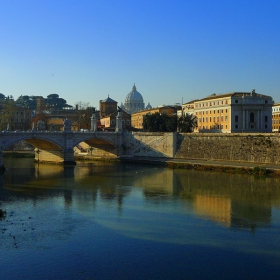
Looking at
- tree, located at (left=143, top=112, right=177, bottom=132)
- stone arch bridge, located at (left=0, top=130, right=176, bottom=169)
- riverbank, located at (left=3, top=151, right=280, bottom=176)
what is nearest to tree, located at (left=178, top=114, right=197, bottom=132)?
tree, located at (left=143, top=112, right=177, bottom=132)

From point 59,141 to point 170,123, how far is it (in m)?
13.2

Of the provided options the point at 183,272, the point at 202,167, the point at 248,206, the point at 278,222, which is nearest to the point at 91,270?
the point at 183,272

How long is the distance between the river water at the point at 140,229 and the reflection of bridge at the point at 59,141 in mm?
6437

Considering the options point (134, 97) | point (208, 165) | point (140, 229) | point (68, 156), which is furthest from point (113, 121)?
point (140, 229)

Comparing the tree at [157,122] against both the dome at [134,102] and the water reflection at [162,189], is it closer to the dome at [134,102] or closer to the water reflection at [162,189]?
the water reflection at [162,189]

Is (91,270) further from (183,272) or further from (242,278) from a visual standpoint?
(242,278)

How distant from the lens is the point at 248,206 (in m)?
18.0

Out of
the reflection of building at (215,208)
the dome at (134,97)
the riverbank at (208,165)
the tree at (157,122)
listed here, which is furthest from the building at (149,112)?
the reflection of building at (215,208)

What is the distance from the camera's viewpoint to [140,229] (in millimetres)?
14719

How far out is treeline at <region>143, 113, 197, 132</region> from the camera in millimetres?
43406

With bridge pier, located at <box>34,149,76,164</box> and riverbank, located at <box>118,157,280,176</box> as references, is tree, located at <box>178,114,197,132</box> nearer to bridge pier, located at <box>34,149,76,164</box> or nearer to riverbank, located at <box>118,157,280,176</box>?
riverbank, located at <box>118,157,280,176</box>

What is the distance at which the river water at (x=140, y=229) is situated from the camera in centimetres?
1133

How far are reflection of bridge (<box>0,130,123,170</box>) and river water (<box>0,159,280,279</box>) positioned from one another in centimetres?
644

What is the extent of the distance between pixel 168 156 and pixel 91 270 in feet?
80.7
